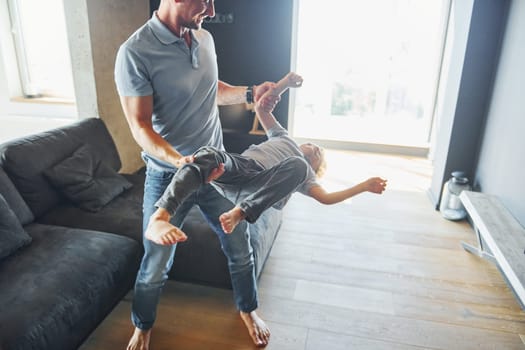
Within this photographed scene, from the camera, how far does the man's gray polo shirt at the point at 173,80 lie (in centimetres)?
142

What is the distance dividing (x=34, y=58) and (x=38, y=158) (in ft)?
9.66

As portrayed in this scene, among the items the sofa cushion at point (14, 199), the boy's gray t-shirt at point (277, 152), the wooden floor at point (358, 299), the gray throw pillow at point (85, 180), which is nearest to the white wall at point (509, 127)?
the wooden floor at point (358, 299)

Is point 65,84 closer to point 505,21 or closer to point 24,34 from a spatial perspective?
point 24,34

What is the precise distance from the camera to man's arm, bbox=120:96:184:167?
1.42 meters

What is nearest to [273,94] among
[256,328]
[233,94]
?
[233,94]

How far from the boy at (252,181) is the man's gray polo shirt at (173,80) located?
0.62ft

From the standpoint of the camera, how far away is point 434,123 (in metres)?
5.12

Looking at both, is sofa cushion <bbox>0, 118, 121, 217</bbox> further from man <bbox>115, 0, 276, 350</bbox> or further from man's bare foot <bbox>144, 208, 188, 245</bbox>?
man's bare foot <bbox>144, 208, 188, 245</bbox>

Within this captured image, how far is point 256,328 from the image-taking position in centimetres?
190

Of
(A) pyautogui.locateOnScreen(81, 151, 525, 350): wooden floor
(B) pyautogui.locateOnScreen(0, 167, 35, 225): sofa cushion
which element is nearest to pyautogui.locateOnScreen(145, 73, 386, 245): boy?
(A) pyautogui.locateOnScreen(81, 151, 525, 350): wooden floor

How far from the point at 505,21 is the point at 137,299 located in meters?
3.22

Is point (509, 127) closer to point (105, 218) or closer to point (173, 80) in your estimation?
point (173, 80)

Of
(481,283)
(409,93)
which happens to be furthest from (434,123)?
(481,283)

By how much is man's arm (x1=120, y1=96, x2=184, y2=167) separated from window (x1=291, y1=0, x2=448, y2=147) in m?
3.80
